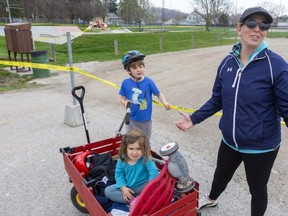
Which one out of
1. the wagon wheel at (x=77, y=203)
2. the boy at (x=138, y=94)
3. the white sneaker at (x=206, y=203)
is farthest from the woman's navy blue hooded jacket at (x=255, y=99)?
the wagon wheel at (x=77, y=203)

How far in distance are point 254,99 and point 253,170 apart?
63 cm

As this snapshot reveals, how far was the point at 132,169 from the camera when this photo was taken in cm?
254

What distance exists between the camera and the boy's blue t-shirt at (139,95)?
338 cm

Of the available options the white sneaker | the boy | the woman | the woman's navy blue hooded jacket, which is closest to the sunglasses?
the woman

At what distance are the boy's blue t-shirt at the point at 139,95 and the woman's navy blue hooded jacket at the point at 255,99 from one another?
1242mm

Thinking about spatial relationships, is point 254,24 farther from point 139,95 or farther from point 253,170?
point 139,95

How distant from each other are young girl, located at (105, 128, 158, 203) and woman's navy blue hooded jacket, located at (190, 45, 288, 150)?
2.44 ft

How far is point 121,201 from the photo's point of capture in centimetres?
255

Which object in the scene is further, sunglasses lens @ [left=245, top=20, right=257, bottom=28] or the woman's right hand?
the woman's right hand

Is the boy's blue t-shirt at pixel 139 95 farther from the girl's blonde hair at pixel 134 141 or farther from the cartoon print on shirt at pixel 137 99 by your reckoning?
the girl's blonde hair at pixel 134 141

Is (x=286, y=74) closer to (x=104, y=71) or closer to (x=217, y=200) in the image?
(x=217, y=200)

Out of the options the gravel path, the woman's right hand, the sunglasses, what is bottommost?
the gravel path

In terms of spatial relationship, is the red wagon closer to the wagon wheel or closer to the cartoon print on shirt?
the wagon wheel

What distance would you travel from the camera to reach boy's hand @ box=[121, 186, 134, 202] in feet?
8.10
